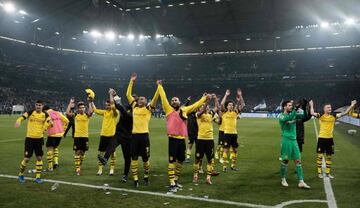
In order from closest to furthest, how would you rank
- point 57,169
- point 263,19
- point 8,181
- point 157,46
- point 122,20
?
1. point 8,181
2. point 57,169
3. point 263,19
4. point 122,20
5. point 157,46

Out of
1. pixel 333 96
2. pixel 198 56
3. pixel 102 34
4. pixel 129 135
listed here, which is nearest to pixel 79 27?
pixel 102 34

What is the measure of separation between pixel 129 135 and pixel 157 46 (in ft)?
216

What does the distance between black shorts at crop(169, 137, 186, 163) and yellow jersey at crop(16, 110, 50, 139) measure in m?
3.89

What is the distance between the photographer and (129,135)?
32.1 ft

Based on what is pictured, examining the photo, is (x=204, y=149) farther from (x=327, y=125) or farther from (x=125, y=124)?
(x=327, y=125)

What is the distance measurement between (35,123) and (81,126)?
1.95m

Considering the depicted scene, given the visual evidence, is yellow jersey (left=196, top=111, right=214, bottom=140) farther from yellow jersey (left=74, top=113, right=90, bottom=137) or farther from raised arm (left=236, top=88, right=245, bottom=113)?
yellow jersey (left=74, top=113, right=90, bottom=137)

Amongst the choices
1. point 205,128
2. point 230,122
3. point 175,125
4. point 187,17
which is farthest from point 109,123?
point 187,17

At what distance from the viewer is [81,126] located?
1138 cm

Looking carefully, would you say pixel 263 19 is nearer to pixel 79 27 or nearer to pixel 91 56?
pixel 79 27

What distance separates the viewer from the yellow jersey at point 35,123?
956 cm

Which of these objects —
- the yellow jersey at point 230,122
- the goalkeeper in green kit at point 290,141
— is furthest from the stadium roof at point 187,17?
the goalkeeper in green kit at point 290,141

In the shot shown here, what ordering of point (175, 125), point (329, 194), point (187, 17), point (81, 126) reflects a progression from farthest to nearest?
1. point (187, 17)
2. point (81, 126)
3. point (175, 125)
4. point (329, 194)

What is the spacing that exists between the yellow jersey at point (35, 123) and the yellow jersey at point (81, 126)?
1509 mm
